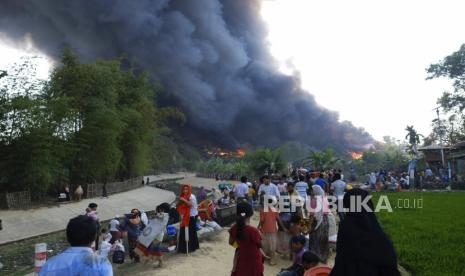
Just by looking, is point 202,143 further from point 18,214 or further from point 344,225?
point 344,225

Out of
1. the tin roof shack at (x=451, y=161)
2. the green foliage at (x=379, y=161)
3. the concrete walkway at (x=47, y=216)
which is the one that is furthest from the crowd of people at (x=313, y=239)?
the green foliage at (x=379, y=161)

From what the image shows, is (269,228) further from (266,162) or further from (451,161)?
(451,161)

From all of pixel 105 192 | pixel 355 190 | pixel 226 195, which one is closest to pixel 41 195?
pixel 105 192

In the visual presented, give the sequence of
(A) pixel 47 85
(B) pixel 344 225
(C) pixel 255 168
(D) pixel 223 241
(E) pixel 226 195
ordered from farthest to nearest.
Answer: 1. (C) pixel 255 168
2. (A) pixel 47 85
3. (E) pixel 226 195
4. (D) pixel 223 241
5. (B) pixel 344 225

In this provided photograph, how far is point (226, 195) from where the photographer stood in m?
18.0

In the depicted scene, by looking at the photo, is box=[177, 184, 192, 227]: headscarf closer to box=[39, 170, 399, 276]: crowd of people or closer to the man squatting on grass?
box=[39, 170, 399, 276]: crowd of people

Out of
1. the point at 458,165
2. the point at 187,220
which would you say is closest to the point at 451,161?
the point at 458,165

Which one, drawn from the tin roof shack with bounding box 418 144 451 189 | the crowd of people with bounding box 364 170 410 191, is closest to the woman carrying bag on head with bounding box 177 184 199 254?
the crowd of people with bounding box 364 170 410 191

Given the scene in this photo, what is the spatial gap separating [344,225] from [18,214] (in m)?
18.7

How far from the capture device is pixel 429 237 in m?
9.95

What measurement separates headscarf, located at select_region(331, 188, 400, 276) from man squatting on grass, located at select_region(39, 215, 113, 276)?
1919 millimetres

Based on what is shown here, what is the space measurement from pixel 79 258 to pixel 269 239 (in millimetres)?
5932

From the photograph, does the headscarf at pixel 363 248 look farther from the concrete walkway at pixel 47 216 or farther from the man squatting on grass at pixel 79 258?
the concrete walkway at pixel 47 216

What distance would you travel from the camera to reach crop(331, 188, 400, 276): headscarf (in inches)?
126
